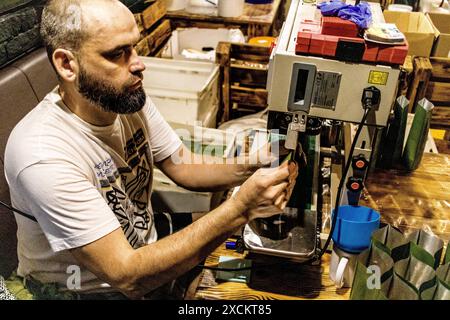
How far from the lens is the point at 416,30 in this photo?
9.25ft

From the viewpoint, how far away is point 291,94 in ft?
4.00

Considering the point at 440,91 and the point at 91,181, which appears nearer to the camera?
the point at 91,181

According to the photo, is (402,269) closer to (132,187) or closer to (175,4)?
(132,187)

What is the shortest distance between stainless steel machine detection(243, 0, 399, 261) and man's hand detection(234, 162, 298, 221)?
0.33 feet

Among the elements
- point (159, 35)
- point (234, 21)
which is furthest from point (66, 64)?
point (234, 21)

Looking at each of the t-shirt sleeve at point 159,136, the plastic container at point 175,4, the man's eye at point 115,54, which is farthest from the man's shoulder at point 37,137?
the plastic container at point 175,4

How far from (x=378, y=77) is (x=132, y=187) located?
0.85 m

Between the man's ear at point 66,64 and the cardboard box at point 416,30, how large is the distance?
6.47ft

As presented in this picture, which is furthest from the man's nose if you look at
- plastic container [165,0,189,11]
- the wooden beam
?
plastic container [165,0,189,11]

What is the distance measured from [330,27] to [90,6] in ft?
2.18

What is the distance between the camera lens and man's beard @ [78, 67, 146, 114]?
1227 millimetres

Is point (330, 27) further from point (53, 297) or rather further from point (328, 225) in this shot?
point (53, 297)

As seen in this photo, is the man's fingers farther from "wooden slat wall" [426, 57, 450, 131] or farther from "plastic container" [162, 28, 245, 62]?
"plastic container" [162, 28, 245, 62]
